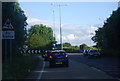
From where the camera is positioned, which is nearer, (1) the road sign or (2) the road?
(2) the road

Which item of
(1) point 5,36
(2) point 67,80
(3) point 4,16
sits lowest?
(2) point 67,80

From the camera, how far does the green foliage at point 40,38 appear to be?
8740 centimetres

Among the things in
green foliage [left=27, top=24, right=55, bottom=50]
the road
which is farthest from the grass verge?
green foliage [left=27, top=24, right=55, bottom=50]

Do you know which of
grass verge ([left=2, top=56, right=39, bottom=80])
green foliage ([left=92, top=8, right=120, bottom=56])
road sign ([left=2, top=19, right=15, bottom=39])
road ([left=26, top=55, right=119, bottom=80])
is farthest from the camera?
green foliage ([left=92, top=8, right=120, bottom=56])

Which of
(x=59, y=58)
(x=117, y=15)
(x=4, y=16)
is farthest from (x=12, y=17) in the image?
(x=117, y=15)

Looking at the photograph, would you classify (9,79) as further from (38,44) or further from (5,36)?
(38,44)

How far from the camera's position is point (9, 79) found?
13812 millimetres

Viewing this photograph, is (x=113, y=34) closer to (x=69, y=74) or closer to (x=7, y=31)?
(x=69, y=74)

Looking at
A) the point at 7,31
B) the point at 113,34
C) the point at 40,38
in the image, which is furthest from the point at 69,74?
the point at 40,38

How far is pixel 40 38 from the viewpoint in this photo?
9231 cm

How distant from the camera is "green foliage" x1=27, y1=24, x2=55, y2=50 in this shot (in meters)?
Answer: 87.4

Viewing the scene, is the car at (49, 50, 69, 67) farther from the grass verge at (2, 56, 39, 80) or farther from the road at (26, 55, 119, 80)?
the grass verge at (2, 56, 39, 80)

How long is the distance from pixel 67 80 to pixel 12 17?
14155mm

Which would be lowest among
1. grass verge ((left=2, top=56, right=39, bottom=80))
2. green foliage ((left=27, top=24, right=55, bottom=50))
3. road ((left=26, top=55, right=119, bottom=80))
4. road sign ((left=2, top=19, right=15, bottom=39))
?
road ((left=26, top=55, right=119, bottom=80))
